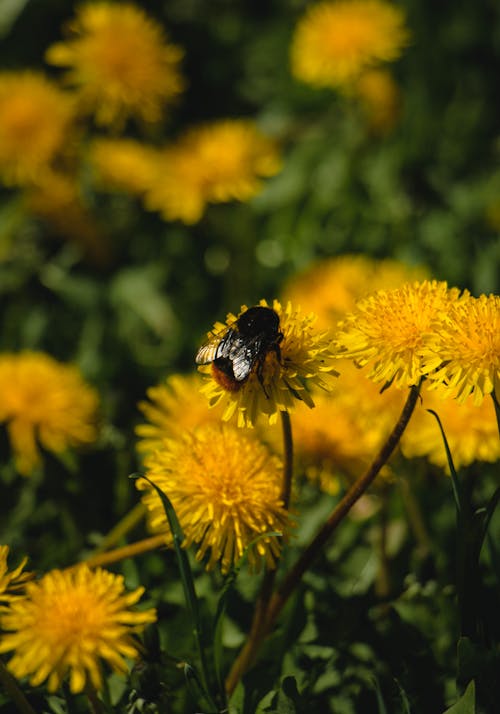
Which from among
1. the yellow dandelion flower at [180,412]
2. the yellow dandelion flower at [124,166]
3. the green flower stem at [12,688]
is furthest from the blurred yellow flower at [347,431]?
the yellow dandelion flower at [124,166]

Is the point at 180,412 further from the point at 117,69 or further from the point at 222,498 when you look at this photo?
the point at 117,69

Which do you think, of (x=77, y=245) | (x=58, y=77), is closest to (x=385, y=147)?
(x=77, y=245)

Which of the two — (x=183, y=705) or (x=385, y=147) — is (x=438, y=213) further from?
(x=183, y=705)

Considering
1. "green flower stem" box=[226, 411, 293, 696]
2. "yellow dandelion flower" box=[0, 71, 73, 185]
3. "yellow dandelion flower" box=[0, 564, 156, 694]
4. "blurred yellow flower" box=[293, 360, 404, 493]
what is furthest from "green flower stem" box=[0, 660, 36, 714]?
"yellow dandelion flower" box=[0, 71, 73, 185]

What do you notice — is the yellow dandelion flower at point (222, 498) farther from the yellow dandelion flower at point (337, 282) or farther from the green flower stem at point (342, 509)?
the yellow dandelion flower at point (337, 282)

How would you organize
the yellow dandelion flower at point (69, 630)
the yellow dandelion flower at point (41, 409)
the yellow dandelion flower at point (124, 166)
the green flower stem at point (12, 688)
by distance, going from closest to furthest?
the yellow dandelion flower at point (69, 630), the green flower stem at point (12, 688), the yellow dandelion flower at point (41, 409), the yellow dandelion flower at point (124, 166)

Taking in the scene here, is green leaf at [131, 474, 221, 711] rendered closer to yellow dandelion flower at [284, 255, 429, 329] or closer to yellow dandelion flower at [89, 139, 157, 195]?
yellow dandelion flower at [284, 255, 429, 329]
